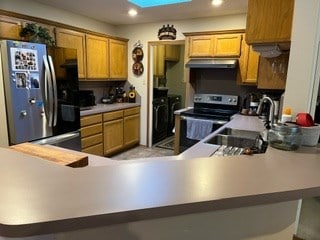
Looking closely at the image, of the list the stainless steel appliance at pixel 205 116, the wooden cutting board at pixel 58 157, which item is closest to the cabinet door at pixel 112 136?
the stainless steel appliance at pixel 205 116

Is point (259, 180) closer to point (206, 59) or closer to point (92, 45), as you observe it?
point (206, 59)

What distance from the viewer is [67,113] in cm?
304

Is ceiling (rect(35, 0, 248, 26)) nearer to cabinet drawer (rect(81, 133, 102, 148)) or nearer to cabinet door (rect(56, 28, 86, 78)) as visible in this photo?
cabinet door (rect(56, 28, 86, 78))

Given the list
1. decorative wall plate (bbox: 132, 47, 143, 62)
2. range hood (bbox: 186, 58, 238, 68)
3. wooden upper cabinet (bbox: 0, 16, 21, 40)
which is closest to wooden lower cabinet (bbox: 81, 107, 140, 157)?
decorative wall plate (bbox: 132, 47, 143, 62)

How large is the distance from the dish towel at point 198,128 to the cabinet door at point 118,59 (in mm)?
1834

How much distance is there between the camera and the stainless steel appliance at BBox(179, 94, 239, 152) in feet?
11.2

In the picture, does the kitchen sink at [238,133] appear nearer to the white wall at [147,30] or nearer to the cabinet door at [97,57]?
the white wall at [147,30]

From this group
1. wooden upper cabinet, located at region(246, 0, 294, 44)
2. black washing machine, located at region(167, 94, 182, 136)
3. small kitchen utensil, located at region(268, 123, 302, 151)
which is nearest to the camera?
small kitchen utensil, located at region(268, 123, 302, 151)

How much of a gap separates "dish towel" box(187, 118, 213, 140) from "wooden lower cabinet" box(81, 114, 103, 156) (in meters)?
1.46

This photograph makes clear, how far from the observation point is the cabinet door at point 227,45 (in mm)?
3539

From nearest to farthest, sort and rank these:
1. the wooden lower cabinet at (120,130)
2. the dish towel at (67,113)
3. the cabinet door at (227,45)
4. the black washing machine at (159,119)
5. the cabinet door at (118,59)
A: 1. the dish towel at (67,113)
2. the cabinet door at (227,45)
3. the wooden lower cabinet at (120,130)
4. the cabinet door at (118,59)
5. the black washing machine at (159,119)

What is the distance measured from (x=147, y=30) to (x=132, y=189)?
4.23m

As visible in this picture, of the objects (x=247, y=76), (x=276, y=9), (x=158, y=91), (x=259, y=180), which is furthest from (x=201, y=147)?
(x=158, y=91)

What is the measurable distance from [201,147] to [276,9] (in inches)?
44.9
